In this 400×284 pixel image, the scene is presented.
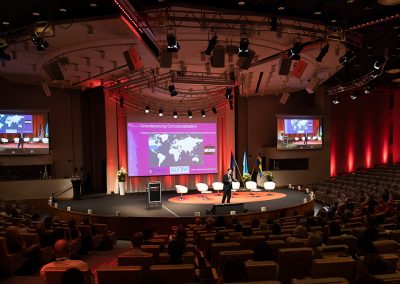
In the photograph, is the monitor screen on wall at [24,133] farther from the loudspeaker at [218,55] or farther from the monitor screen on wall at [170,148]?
the loudspeaker at [218,55]

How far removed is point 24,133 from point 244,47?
11.4 m

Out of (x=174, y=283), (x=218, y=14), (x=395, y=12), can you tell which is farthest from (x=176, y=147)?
(x=174, y=283)

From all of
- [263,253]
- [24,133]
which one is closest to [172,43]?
[263,253]

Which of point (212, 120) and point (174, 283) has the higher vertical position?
point (212, 120)

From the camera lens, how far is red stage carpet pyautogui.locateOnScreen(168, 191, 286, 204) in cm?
1462

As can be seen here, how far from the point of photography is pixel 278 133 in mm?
19297

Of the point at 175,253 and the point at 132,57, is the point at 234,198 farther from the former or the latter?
the point at 175,253

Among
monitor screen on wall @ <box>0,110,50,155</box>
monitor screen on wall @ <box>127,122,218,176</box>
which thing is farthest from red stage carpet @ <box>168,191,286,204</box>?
monitor screen on wall @ <box>0,110,50,155</box>

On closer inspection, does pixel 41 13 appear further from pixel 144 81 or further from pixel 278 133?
pixel 278 133

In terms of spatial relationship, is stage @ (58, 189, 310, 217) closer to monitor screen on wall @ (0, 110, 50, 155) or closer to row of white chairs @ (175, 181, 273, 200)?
row of white chairs @ (175, 181, 273, 200)

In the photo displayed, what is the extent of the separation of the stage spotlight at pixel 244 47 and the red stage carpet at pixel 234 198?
270 inches

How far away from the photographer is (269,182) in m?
16.9

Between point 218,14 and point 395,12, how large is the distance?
4.28 meters

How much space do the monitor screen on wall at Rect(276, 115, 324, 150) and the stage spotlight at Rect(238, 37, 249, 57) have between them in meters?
10.7
